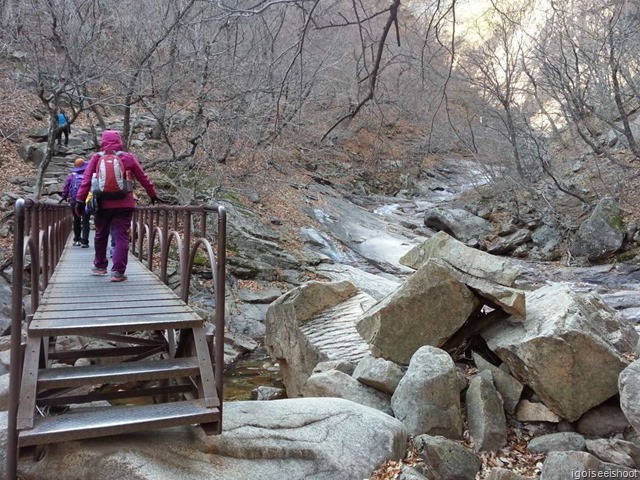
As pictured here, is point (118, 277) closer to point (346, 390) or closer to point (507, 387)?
point (346, 390)

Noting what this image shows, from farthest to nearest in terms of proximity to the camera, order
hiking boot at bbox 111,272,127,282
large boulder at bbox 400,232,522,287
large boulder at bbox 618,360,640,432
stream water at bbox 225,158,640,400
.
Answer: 1. stream water at bbox 225,158,640,400
2. large boulder at bbox 400,232,522,287
3. hiking boot at bbox 111,272,127,282
4. large boulder at bbox 618,360,640,432

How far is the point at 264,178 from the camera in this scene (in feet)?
62.7

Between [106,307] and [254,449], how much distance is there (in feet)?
5.99

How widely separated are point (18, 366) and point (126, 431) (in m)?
0.77

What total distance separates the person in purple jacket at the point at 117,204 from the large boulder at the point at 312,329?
305 centimetres

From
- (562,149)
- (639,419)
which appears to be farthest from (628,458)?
(562,149)

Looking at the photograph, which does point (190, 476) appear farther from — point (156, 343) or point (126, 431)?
point (156, 343)

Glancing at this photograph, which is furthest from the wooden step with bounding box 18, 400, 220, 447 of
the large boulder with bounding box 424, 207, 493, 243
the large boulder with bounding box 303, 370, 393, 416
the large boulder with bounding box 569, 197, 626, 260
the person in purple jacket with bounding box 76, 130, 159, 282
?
the large boulder with bounding box 424, 207, 493, 243

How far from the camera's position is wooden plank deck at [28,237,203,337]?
3.69 metres

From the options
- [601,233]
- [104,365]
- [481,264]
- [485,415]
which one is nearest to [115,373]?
[104,365]

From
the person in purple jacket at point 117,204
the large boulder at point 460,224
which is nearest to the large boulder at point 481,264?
the person in purple jacket at point 117,204

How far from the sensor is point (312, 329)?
26.6 ft

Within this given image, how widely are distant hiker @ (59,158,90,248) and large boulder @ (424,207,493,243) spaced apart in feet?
47.4

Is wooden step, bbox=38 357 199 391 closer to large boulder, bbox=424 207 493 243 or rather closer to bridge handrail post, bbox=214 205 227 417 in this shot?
bridge handrail post, bbox=214 205 227 417
